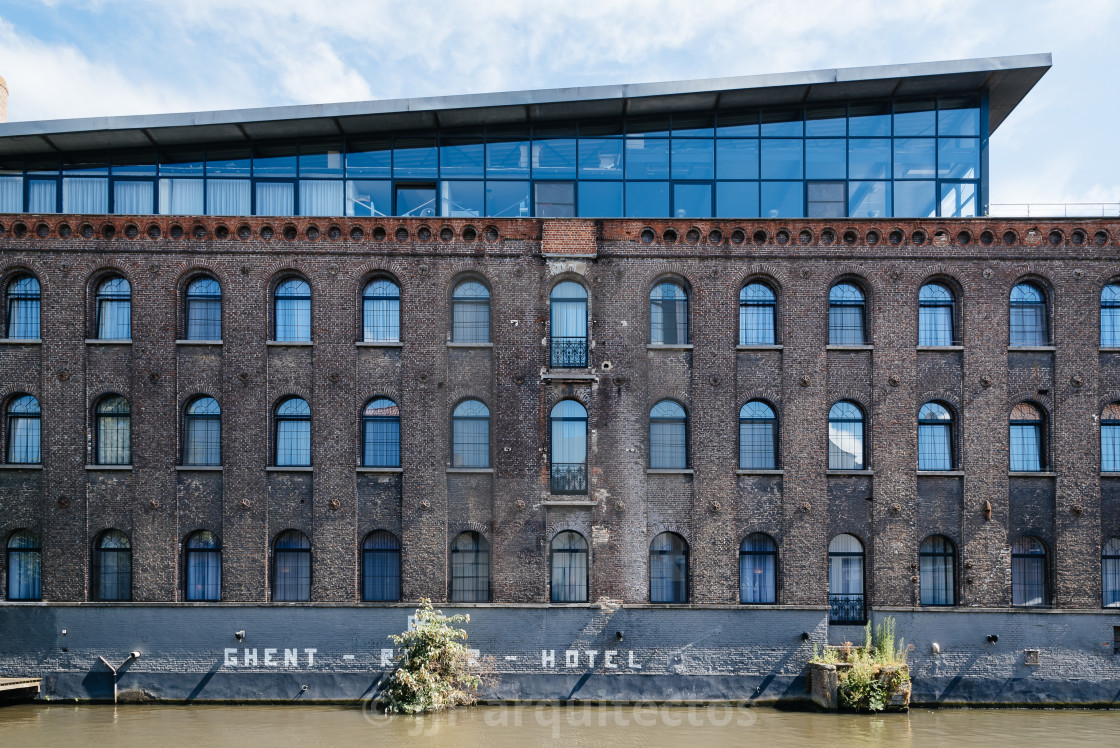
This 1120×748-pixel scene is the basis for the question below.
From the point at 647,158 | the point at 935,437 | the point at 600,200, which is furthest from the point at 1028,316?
the point at 600,200

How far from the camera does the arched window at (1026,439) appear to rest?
64.8 ft

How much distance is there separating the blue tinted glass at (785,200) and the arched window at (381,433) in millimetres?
10758

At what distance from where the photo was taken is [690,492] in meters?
19.4

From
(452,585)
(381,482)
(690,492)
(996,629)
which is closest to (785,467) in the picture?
(690,492)

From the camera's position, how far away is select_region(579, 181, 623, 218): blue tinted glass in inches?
810

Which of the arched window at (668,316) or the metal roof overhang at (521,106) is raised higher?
the metal roof overhang at (521,106)

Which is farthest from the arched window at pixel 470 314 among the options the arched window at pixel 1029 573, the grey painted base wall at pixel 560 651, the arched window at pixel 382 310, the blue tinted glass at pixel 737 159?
the arched window at pixel 1029 573

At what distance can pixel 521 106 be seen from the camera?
1991cm

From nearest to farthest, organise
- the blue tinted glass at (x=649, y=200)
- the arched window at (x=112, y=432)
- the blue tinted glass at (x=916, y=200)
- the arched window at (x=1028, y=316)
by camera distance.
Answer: the arched window at (x=112, y=432), the arched window at (x=1028, y=316), the blue tinted glass at (x=916, y=200), the blue tinted glass at (x=649, y=200)

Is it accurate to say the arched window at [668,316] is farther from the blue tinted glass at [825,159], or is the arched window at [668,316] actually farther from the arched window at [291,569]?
the arched window at [291,569]

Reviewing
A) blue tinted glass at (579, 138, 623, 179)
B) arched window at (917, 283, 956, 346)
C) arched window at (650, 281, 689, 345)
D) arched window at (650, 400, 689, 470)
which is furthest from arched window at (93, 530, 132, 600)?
arched window at (917, 283, 956, 346)

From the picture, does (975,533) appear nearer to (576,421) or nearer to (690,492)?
(690,492)

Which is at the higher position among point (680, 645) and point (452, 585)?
point (452, 585)

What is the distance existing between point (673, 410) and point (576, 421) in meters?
2.43
